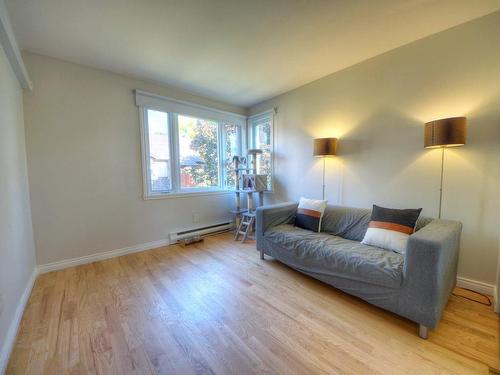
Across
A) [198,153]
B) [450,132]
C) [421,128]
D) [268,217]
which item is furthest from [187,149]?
[450,132]

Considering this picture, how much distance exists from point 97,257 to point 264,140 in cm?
313

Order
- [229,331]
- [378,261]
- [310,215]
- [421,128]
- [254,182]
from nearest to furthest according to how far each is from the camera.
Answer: [229,331] < [378,261] < [421,128] < [310,215] < [254,182]

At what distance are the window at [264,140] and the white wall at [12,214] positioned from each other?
311 centimetres

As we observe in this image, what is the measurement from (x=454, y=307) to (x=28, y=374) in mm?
3002

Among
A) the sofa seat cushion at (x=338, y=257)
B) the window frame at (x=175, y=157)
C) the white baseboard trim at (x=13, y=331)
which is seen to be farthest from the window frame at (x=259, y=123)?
the white baseboard trim at (x=13, y=331)

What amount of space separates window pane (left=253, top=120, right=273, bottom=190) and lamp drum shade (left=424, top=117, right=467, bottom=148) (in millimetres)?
2317

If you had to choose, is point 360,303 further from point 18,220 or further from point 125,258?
point 18,220

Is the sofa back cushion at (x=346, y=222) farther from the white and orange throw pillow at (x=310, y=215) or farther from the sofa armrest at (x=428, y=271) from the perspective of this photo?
the sofa armrest at (x=428, y=271)

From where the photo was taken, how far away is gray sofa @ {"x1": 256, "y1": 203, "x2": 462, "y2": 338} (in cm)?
134

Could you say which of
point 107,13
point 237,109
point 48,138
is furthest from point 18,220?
point 237,109

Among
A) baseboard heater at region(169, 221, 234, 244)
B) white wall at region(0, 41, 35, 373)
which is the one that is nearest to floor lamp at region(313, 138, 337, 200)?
baseboard heater at region(169, 221, 234, 244)

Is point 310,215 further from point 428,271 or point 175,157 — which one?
point 175,157

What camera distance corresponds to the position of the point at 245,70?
2611 millimetres

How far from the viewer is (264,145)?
12.6 feet
